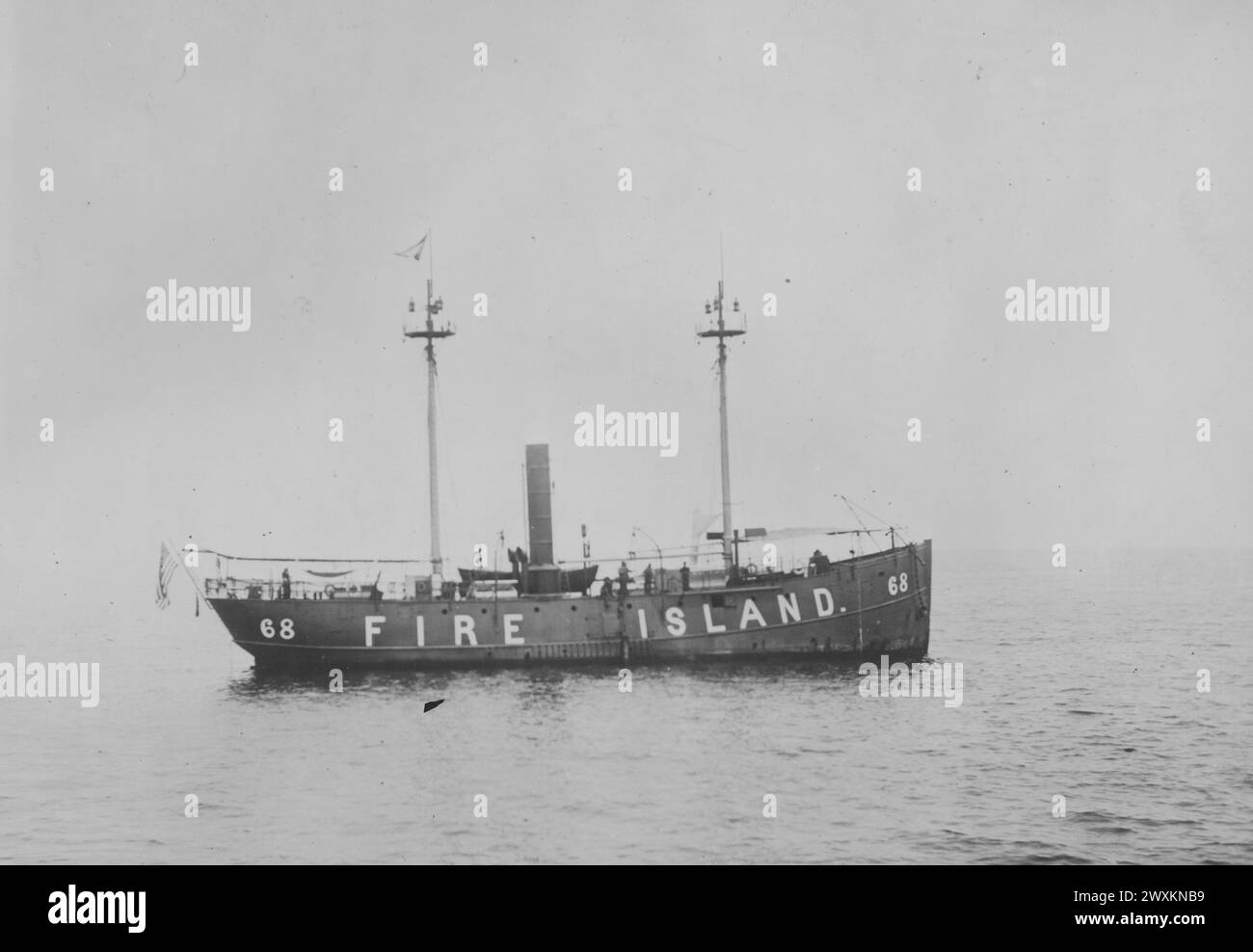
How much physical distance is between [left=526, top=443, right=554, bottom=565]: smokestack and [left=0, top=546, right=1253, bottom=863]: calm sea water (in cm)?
400

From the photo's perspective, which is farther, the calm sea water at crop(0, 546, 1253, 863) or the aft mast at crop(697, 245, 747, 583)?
the aft mast at crop(697, 245, 747, 583)

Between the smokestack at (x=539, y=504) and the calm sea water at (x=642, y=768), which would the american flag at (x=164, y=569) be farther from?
the smokestack at (x=539, y=504)

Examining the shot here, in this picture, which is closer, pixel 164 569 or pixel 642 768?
pixel 642 768

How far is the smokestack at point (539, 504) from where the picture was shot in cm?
3241

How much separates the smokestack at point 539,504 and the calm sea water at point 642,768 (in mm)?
4000

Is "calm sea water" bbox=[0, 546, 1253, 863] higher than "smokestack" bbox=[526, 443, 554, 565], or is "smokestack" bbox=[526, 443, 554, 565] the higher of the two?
"smokestack" bbox=[526, 443, 554, 565]

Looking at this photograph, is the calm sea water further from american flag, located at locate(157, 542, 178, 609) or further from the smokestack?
the smokestack

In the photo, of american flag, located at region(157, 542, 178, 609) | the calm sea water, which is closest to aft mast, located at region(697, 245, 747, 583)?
the calm sea water

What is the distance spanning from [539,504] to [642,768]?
44.8ft

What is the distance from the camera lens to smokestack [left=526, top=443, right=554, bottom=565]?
32.4 metres

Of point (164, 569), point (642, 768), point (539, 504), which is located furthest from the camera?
point (539, 504)

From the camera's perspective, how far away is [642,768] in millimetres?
19922

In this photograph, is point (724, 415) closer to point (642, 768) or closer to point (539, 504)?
point (539, 504)

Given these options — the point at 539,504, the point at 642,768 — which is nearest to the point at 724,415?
the point at 539,504
